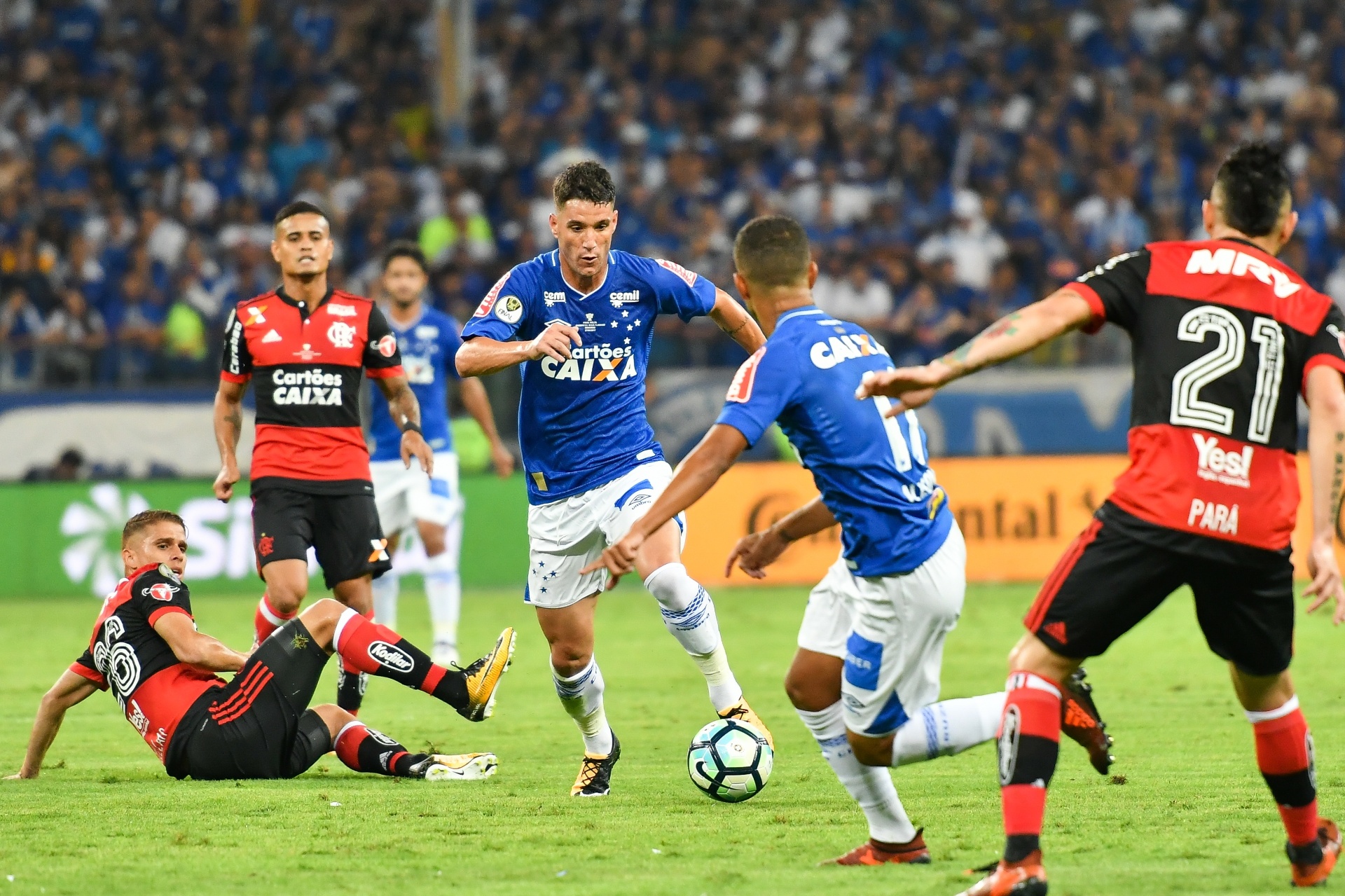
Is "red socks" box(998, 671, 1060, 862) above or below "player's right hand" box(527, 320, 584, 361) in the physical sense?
below

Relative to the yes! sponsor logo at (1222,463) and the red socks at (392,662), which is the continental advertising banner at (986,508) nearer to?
the red socks at (392,662)

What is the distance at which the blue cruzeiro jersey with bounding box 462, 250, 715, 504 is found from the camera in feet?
24.0

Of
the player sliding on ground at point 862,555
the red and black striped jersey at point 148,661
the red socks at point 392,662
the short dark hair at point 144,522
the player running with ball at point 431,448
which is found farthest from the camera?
the player running with ball at point 431,448

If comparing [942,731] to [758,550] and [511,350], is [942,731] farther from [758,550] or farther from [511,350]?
[511,350]

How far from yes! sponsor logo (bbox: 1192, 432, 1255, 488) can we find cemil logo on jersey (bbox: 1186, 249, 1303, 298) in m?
0.47

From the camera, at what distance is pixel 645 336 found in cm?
756

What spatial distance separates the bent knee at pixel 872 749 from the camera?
5.23 m

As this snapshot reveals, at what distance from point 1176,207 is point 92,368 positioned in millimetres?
12571

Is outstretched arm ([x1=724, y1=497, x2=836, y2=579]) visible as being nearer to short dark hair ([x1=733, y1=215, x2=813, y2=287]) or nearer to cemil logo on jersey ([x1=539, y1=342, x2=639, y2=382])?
short dark hair ([x1=733, y1=215, x2=813, y2=287])

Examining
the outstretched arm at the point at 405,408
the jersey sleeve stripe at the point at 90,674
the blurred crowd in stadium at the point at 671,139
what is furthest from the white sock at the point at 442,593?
the blurred crowd in stadium at the point at 671,139

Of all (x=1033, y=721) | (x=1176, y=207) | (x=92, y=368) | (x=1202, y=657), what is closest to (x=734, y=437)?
(x=1033, y=721)

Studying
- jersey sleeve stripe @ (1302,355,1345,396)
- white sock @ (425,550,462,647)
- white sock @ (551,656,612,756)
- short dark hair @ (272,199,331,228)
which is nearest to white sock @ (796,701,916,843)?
jersey sleeve stripe @ (1302,355,1345,396)

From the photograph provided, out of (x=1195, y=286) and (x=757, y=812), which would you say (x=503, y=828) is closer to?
(x=757, y=812)

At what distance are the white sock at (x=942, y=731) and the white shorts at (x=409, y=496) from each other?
22.1 ft
